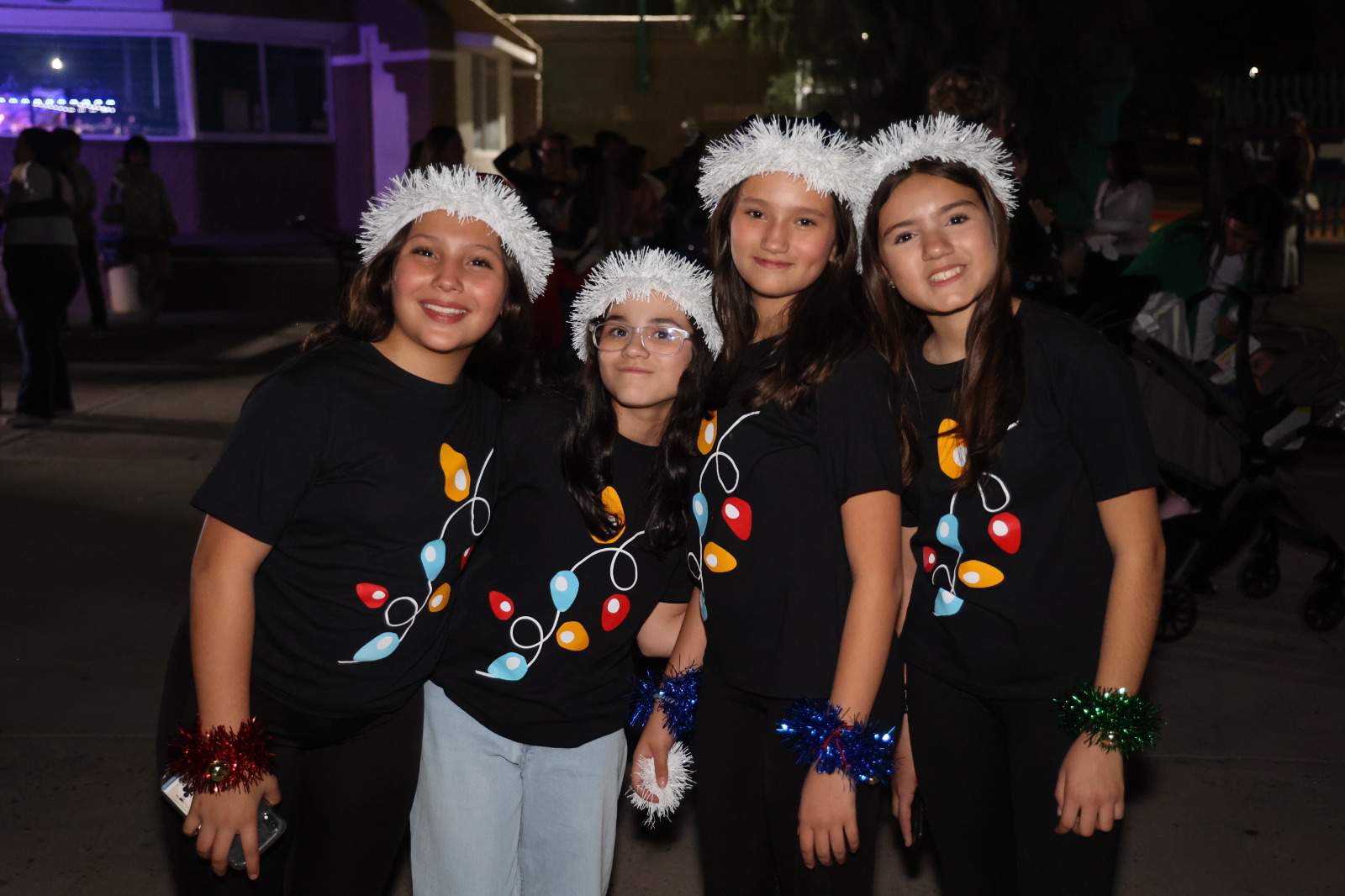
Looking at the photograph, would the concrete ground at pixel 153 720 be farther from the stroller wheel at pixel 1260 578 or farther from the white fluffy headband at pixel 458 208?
the white fluffy headband at pixel 458 208

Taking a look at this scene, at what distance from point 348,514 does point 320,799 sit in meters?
0.56

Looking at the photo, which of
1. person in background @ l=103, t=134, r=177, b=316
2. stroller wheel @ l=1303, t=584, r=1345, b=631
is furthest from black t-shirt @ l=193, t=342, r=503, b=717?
person in background @ l=103, t=134, r=177, b=316

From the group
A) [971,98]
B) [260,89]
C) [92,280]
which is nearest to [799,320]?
[971,98]

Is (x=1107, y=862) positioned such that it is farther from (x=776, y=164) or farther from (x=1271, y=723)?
(x=1271, y=723)

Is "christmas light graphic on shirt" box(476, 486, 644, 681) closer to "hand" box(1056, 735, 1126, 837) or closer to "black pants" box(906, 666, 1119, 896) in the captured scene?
"black pants" box(906, 666, 1119, 896)

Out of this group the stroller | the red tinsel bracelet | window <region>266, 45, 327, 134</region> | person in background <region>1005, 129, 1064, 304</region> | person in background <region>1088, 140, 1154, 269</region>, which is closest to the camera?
the red tinsel bracelet

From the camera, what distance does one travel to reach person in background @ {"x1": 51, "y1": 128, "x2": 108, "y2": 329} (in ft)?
34.6

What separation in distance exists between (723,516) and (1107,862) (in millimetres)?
939

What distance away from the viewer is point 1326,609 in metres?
5.52

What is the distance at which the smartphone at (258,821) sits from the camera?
2.37 m

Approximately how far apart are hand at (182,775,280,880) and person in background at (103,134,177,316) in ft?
44.2

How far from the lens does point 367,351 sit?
8.36 ft

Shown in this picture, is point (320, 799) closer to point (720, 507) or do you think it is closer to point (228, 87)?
point (720, 507)

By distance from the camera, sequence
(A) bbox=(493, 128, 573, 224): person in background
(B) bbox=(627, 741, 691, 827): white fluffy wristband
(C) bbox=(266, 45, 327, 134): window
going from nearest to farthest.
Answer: (B) bbox=(627, 741, 691, 827): white fluffy wristband
(A) bbox=(493, 128, 573, 224): person in background
(C) bbox=(266, 45, 327, 134): window
